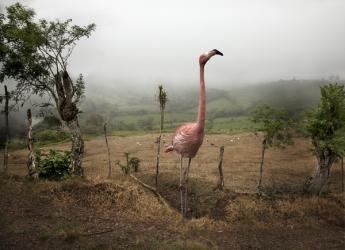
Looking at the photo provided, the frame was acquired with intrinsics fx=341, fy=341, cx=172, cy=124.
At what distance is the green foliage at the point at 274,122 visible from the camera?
19531 millimetres

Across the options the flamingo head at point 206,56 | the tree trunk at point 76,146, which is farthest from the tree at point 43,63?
the flamingo head at point 206,56

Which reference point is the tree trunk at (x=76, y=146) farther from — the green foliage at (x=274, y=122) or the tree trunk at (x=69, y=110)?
the green foliage at (x=274, y=122)

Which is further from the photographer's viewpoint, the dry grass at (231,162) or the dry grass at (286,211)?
the dry grass at (231,162)

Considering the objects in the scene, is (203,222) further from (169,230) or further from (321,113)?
(321,113)

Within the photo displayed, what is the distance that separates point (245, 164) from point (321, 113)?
1708 cm

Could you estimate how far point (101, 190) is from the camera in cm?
1494

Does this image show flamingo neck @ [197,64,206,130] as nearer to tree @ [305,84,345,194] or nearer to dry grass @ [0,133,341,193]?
dry grass @ [0,133,341,193]

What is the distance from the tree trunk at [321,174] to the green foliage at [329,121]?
21.1 inches

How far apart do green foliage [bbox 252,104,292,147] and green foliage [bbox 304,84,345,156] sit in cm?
116

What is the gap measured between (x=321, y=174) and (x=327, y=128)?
2745 mm

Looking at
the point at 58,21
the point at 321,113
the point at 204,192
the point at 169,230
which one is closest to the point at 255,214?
the point at 204,192

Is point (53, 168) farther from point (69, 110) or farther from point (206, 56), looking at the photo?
point (206, 56)

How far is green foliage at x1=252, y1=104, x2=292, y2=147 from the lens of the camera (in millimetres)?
19531

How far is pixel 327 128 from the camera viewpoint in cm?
1903
